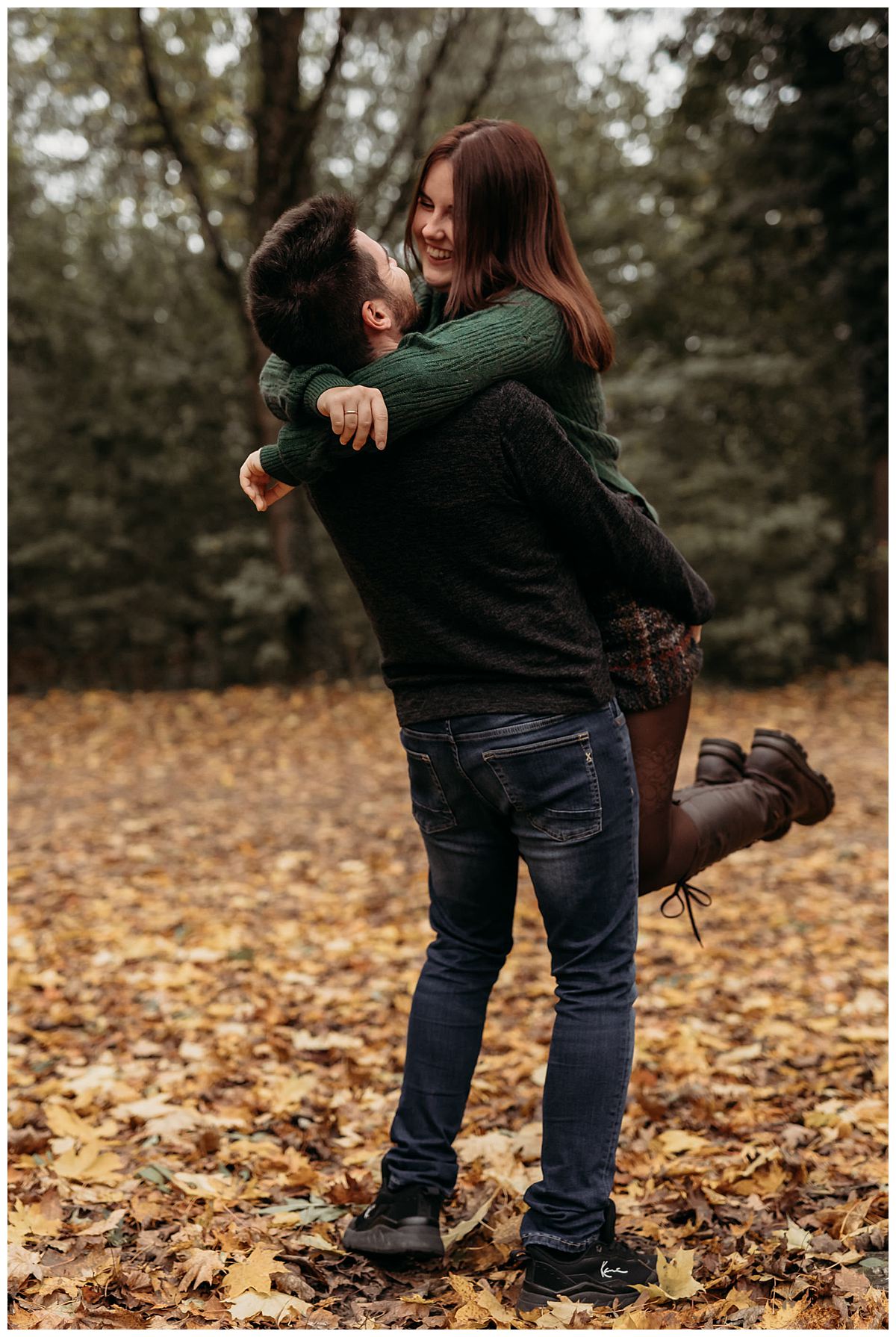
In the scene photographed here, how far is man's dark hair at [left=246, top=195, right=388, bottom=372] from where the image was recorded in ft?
6.01

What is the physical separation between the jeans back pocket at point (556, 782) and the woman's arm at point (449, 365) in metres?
0.60

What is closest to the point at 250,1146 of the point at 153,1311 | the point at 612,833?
the point at 153,1311

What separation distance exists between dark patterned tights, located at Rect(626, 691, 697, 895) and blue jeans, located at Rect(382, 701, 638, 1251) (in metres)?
0.10

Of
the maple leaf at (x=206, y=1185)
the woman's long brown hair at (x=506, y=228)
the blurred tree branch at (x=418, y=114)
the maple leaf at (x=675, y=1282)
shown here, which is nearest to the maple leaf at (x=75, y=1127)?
the maple leaf at (x=206, y=1185)

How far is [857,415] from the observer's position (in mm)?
13750

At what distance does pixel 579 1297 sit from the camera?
6.72ft

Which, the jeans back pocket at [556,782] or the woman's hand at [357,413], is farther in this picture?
the jeans back pocket at [556,782]

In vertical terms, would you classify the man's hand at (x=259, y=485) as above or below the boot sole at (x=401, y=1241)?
above

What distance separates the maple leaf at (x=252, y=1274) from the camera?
212 cm

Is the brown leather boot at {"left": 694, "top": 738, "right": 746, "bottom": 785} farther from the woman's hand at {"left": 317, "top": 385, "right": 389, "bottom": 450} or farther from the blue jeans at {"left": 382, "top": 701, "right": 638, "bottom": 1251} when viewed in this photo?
the woman's hand at {"left": 317, "top": 385, "right": 389, "bottom": 450}

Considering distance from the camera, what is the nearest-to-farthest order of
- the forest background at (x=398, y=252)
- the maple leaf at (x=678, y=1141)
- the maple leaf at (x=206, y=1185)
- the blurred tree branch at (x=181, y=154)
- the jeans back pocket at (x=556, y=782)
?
the jeans back pocket at (x=556, y=782)
the maple leaf at (x=206, y=1185)
the maple leaf at (x=678, y=1141)
the blurred tree branch at (x=181, y=154)
the forest background at (x=398, y=252)

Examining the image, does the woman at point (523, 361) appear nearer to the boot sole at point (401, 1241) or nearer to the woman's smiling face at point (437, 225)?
the woman's smiling face at point (437, 225)

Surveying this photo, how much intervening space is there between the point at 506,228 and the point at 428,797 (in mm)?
1056

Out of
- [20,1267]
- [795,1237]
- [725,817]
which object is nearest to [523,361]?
[725,817]
